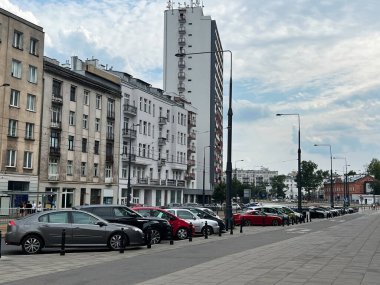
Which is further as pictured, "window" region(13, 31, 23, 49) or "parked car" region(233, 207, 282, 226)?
"window" region(13, 31, 23, 49)

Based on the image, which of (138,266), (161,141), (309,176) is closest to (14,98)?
(161,141)

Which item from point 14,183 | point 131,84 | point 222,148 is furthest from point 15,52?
point 222,148

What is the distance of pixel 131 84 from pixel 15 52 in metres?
24.4

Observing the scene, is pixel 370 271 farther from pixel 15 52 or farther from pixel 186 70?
pixel 186 70

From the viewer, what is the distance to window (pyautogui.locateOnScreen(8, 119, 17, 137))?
47.9m

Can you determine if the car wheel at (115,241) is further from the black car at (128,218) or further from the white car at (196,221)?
the white car at (196,221)

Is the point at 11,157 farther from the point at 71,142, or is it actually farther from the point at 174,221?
the point at 174,221

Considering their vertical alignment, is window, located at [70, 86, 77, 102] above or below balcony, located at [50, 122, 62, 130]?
above

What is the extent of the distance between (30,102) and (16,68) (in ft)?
12.3

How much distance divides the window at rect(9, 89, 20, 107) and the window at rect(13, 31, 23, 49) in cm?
430

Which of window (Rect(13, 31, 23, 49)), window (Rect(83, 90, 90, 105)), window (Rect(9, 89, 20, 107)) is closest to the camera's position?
window (Rect(9, 89, 20, 107))

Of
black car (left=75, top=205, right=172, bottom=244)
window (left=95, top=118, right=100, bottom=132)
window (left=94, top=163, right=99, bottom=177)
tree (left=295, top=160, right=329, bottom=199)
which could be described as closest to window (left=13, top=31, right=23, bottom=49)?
window (left=95, top=118, right=100, bottom=132)

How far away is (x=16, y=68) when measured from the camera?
4875 centimetres

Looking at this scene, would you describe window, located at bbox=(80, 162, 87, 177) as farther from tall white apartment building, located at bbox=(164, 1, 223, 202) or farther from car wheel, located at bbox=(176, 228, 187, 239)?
tall white apartment building, located at bbox=(164, 1, 223, 202)
